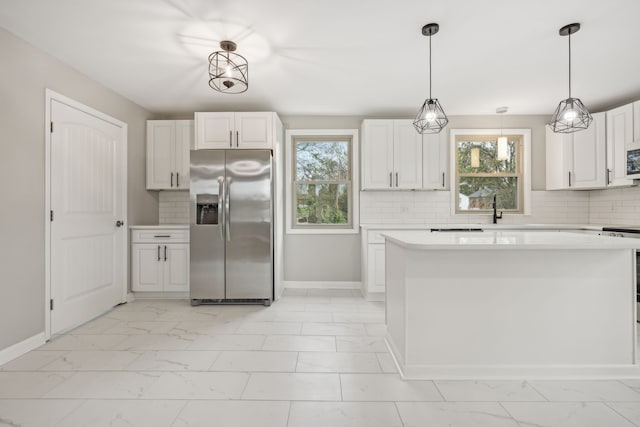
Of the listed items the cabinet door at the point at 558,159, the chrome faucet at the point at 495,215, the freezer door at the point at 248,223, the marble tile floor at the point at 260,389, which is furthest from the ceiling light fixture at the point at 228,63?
the cabinet door at the point at 558,159

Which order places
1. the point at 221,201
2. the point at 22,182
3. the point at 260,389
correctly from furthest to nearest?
the point at 221,201
the point at 22,182
the point at 260,389

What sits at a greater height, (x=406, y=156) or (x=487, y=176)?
(x=406, y=156)

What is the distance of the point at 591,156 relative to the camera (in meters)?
4.08

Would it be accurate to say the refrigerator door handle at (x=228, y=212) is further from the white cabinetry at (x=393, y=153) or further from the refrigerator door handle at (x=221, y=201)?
the white cabinetry at (x=393, y=153)

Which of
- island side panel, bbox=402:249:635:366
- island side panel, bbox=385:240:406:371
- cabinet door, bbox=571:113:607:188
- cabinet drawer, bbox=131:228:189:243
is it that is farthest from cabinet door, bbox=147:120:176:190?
cabinet door, bbox=571:113:607:188

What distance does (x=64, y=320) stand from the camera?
117 inches

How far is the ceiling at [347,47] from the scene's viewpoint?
2.25 meters

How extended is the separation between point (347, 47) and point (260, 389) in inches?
103

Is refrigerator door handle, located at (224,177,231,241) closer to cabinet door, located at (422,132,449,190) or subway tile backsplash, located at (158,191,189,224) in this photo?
subway tile backsplash, located at (158,191,189,224)

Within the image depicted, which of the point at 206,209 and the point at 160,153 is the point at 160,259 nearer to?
the point at 206,209

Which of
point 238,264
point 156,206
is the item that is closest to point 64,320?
point 238,264

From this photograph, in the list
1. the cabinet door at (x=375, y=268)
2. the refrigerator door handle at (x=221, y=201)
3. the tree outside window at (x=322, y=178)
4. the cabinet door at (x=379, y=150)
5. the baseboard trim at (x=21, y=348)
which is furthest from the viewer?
the tree outside window at (x=322, y=178)

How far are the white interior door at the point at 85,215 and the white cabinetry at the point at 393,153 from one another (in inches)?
117

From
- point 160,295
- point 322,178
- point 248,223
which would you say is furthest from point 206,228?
point 322,178
